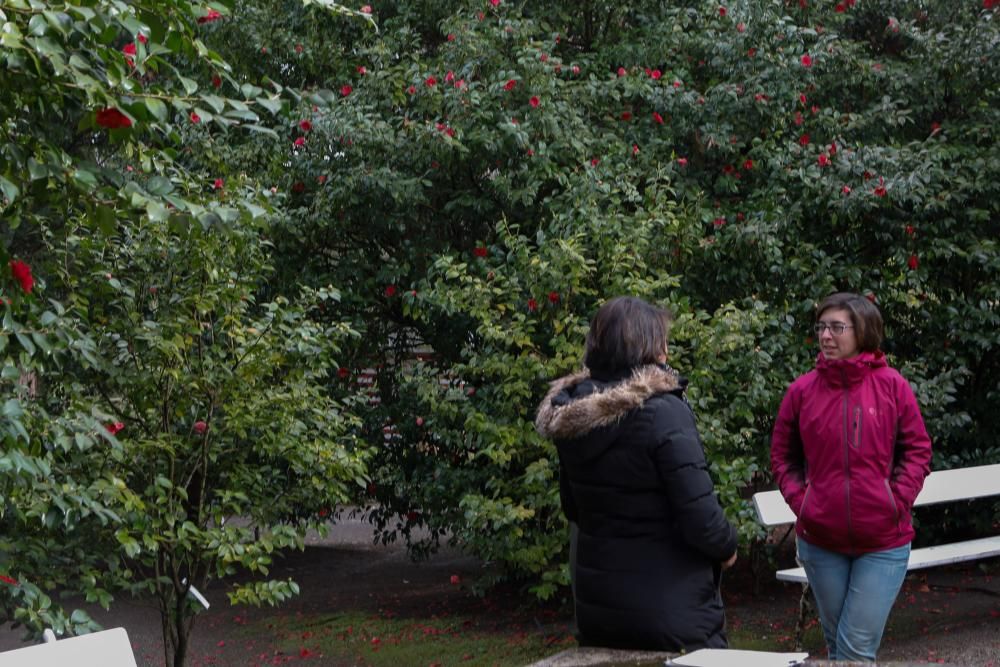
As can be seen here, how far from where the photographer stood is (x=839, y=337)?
429 cm

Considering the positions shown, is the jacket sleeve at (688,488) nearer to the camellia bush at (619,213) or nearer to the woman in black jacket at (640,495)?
the woman in black jacket at (640,495)

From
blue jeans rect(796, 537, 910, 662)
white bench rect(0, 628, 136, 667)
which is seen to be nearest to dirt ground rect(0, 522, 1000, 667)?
blue jeans rect(796, 537, 910, 662)

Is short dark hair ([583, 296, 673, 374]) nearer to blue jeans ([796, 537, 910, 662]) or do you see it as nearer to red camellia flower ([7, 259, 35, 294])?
blue jeans ([796, 537, 910, 662])

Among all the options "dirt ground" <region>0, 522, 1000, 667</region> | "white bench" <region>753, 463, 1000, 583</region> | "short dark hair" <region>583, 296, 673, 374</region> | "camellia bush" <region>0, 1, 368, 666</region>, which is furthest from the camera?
"dirt ground" <region>0, 522, 1000, 667</region>

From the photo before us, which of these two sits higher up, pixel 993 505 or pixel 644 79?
pixel 644 79

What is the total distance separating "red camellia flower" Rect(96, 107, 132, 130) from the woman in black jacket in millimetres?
1453

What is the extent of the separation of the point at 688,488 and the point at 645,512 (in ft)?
0.53

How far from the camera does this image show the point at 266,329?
573 cm

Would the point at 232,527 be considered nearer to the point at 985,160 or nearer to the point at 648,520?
the point at 648,520

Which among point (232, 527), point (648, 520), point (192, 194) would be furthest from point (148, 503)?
point (648, 520)

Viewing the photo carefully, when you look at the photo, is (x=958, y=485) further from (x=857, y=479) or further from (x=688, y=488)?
(x=688, y=488)

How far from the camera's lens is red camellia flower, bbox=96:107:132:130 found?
10.1 feet

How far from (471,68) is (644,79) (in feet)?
4.20

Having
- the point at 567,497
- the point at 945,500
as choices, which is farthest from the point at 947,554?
the point at 567,497
